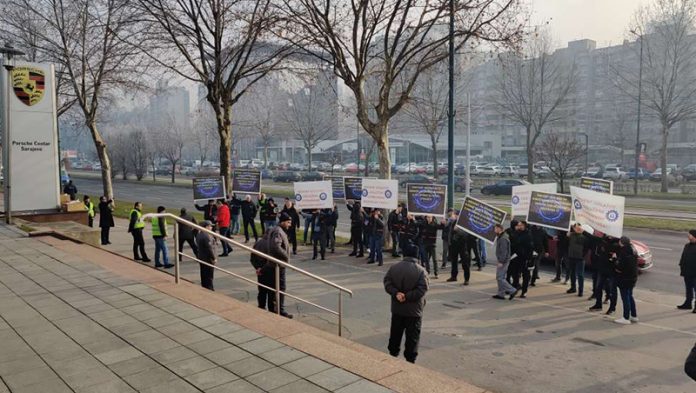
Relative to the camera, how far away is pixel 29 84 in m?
18.3

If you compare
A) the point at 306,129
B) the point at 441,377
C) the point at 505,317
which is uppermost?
the point at 306,129

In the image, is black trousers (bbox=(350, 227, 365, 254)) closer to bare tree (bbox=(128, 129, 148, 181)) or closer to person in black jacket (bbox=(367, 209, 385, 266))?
person in black jacket (bbox=(367, 209, 385, 266))

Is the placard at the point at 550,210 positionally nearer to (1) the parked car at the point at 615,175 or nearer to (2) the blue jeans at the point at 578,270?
(2) the blue jeans at the point at 578,270

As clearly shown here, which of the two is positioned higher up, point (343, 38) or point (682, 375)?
point (343, 38)

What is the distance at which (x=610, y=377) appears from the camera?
23.3 ft

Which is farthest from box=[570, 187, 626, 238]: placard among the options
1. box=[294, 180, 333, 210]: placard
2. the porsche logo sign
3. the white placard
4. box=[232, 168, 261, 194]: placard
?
the porsche logo sign

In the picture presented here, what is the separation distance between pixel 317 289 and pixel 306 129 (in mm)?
47619

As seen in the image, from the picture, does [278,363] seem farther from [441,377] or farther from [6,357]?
[6,357]

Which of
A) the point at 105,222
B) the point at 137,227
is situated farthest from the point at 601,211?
the point at 105,222

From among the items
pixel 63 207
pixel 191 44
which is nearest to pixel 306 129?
pixel 191 44

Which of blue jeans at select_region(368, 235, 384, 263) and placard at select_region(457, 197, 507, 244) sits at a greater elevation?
placard at select_region(457, 197, 507, 244)

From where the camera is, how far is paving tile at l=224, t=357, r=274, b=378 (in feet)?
17.4

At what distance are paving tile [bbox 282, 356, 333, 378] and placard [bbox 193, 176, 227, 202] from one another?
14.0 metres

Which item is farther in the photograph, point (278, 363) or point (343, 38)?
point (343, 38)
